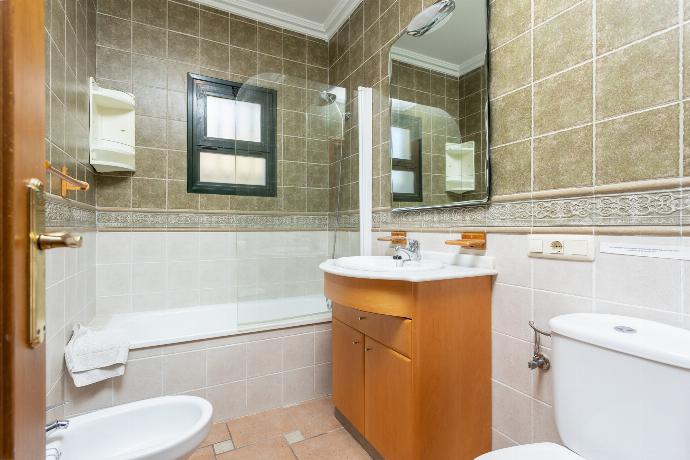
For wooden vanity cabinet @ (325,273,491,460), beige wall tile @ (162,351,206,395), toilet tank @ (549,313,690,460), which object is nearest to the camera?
toilet tank @ (549,313,690,460)

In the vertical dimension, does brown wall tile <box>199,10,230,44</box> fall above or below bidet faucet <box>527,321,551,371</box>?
above

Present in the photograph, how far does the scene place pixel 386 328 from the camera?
1.38m

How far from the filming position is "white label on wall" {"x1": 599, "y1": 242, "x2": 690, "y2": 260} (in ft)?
2.86

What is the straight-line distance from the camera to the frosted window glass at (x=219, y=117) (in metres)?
2.52

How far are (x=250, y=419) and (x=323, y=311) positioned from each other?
72 centimetres

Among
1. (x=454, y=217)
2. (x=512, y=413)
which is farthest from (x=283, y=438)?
(x=454, y=217)

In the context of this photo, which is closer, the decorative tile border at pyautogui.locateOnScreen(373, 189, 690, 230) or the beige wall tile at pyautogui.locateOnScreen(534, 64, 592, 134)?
the decorative tile border at pyautogui.locateOnScreen(373, 189, 690, 230)

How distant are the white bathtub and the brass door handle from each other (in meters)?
1.46

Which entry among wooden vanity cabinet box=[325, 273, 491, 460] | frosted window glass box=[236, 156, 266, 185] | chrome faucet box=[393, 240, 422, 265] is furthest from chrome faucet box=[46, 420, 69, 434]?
frosted window glass box=[236, 156, 266, 185]

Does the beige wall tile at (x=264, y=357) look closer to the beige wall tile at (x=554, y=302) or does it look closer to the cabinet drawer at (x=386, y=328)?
the cabinet drawer at (x=386, y=328)

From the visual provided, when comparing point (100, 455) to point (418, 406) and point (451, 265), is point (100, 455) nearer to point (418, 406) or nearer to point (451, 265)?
point (418, 406)

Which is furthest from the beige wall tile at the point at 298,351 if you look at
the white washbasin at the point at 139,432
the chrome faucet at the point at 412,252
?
the chrome faucet at the point at 412,252

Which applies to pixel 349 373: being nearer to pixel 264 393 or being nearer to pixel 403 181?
pixel 264 393

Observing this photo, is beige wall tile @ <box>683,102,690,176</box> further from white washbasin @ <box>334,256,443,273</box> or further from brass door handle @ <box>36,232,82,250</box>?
brass door handle @ <box>36,232,82,250</box>
